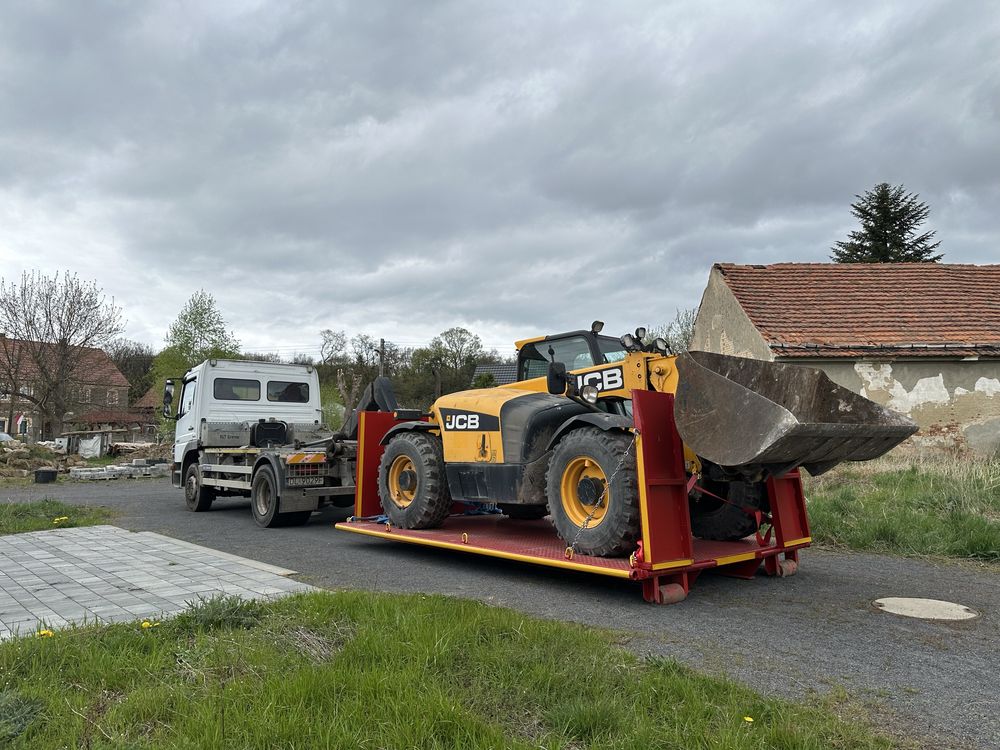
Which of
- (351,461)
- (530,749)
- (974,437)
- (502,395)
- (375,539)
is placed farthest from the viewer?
(974,437)

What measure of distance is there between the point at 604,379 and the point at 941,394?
11.8 metres

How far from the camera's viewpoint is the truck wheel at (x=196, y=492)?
1317 centimetres

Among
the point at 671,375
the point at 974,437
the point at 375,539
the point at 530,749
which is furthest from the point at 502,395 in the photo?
the point at 974,437

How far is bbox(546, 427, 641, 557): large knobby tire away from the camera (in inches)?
224

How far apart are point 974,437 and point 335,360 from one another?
153ft

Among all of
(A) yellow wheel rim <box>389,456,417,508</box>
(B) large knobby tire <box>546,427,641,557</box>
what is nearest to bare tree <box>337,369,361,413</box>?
(A) yellow wheel rim <box>389,456,417,508</box>

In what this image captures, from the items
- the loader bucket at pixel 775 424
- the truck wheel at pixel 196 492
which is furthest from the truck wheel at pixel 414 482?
the truck wheel at pixel 196 492

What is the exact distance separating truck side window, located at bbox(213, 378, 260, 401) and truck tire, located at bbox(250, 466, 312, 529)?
2522 mm

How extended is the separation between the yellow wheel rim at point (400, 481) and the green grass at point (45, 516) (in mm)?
5273

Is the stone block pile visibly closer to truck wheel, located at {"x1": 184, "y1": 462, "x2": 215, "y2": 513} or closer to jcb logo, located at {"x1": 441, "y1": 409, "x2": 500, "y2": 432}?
truck wheel, located at {"x1": 184, "y1": 462, "x2": 215, "y2": 513}

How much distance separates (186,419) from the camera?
1366cm

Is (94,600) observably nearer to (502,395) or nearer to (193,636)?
(193,636)

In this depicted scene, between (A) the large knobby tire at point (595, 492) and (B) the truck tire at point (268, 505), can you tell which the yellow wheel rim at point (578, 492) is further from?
(B) the truck tire at point (268, 505)

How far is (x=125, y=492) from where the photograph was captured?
17.7m
